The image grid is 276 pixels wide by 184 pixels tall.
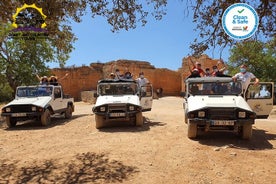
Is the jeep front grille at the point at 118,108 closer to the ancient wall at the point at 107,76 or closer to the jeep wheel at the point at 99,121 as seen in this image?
the jeep wheel at the point at 99,121

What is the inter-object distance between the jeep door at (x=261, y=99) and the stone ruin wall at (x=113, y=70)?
2767 cm

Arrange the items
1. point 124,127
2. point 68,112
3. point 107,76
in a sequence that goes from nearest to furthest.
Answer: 1. point 124,127
2. point 68,112
3. point 107,76

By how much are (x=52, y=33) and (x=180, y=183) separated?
196 inches

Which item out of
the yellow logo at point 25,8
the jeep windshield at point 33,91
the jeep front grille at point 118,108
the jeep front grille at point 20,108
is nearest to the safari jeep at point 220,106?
the jeep front grille at point 118,108

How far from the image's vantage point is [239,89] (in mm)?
9086

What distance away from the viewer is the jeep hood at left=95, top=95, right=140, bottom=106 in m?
10.5

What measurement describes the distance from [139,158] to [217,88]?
12.1 feet

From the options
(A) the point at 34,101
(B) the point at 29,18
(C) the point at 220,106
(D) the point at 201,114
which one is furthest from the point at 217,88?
(A) the point at 34,101

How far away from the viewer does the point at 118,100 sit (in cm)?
1064

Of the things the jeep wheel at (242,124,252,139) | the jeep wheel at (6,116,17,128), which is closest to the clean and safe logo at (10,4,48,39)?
the jeep wheel at (242,124,252,139)

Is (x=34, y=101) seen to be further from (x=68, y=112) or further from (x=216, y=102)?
(x=216, y=102)

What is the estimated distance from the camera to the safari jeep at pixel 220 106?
794 cm

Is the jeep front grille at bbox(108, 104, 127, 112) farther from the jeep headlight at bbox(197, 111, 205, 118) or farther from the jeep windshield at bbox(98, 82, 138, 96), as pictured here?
the jeep headlight at bbox(197, 111, 205, 118)

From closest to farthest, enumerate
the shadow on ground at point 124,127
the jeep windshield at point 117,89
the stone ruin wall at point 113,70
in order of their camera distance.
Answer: the shadow on ground at point 124,127, the jeep windshield at point 117,89, the stone ruin wall at point 113,70
